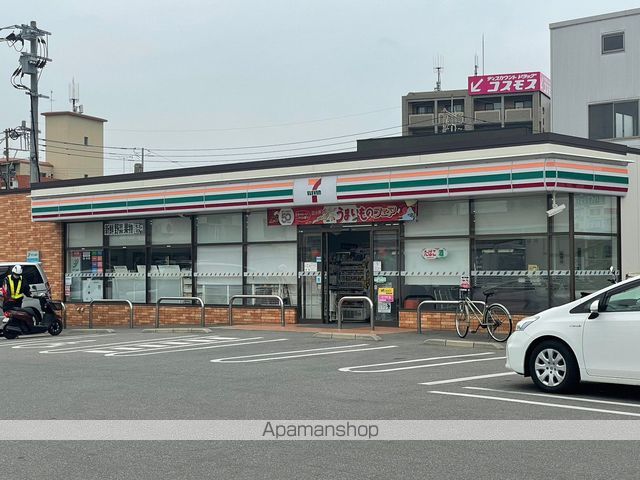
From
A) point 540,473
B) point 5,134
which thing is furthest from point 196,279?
point 5,134

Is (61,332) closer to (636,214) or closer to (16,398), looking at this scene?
(16,398)

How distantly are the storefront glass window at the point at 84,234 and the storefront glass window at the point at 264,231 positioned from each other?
5.70m

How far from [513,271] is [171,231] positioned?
1007 centimetres

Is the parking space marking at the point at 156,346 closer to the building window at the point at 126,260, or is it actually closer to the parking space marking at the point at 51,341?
the parking space marking at the point at 51,341

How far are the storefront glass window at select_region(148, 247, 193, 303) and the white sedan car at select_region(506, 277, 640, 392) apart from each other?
47.8 ft

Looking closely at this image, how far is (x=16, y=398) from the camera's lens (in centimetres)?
1071

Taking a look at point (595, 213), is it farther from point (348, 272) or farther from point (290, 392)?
point (290, 392)

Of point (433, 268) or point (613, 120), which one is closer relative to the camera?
point (433, 268)

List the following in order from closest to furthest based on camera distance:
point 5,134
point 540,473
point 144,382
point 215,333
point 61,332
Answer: point 540,473 < point 144,382 < point 215,333 < point 61,332 < point 5,134

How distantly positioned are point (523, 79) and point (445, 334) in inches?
2892

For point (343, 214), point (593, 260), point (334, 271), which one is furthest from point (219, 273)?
point (593, 260)

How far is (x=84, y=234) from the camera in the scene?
2691 centimetres

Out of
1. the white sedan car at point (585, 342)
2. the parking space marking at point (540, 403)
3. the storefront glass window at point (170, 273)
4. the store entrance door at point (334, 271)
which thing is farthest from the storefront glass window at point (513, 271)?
the parking space marking at point (540, 403)

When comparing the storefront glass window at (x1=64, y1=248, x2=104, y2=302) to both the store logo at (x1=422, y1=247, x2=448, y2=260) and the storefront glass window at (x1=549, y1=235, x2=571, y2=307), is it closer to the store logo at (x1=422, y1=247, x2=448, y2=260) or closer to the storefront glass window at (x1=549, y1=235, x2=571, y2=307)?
the store logo at (x1=422, y1=247, x2=448, y2=260)
